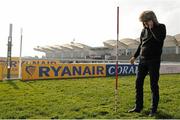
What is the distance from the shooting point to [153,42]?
5.24m

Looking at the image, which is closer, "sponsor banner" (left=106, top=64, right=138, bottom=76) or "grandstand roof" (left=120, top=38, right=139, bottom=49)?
"sponsor banner" (left=106, top=64, right=138, bottom=76)

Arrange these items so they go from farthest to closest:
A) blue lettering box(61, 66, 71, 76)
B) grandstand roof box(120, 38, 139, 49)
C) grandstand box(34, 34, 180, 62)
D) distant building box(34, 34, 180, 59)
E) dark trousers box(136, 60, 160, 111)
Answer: grandstand roof box(120, 38, 139, 49) < distant building box(34, 34, 180, 59) < grandstand box(34, 34, 180, 62) < blue lettering box(61, 66, 71, 76) < dark trousers box(136, 60, 160, 111)

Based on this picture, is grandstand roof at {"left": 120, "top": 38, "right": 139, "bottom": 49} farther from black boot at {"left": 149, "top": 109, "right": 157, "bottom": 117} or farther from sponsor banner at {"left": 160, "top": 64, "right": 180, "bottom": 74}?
black boot at {"left": 149, "top": 109, "right": 157, "bottom": 117}

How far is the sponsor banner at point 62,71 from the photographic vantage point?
1409cm

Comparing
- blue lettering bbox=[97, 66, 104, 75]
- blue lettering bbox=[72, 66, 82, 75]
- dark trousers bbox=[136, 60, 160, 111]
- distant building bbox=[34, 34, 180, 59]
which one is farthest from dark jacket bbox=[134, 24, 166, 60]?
distant building bbox=[34, 34, 180, 59]

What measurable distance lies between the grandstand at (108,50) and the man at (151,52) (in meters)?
48.0

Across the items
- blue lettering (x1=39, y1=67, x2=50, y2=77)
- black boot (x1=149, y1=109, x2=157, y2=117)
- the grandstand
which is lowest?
black boot (x1=149, y1=109, x2=157, y2=117)

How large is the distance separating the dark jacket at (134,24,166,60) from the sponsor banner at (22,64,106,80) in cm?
944

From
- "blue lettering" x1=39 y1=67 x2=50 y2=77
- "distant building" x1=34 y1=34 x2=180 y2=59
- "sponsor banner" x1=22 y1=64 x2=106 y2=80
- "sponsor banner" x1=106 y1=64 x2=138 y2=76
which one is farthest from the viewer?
"distant building" x1=34 y1=34 x2=180 y2=59

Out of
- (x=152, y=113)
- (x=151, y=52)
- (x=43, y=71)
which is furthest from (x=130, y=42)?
(x=152, y=113)

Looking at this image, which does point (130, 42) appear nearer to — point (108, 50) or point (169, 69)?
point (108, 50)

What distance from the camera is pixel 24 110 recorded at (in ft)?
18.5

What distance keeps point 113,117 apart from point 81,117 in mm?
555

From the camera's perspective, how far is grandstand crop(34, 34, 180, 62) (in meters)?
59.2
